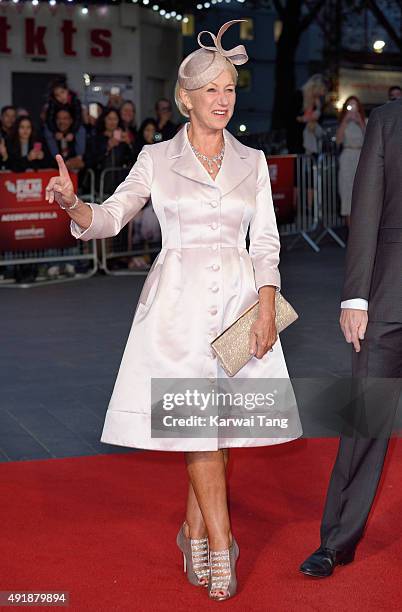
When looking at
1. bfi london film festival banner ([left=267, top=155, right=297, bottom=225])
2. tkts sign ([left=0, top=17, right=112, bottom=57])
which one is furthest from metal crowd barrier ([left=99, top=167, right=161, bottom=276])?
tkts sign ([left=0, top=17, right=112, bottom=57])

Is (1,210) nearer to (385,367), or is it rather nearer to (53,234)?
(53,234)

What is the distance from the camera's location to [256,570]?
4.66 m

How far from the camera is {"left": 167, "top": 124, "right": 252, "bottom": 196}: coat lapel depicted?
443 centimetres

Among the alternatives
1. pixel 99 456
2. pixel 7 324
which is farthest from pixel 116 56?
pixel 99 456

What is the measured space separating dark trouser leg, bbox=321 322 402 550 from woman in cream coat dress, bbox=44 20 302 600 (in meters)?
0.24

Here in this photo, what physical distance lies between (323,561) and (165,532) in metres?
0.83

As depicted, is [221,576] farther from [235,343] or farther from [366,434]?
[235,343]

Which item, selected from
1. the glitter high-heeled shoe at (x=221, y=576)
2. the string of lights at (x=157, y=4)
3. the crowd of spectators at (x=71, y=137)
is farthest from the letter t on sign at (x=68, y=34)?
the glitter high-heeled shoe at (x=221, y=576)

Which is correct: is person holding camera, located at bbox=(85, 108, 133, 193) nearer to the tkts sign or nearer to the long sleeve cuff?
the tkts sign

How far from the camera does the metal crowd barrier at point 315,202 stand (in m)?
16.4

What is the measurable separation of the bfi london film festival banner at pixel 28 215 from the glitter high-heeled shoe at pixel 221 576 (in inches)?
346

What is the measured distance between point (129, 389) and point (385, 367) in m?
0.97

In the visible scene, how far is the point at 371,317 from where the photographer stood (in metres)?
4.46

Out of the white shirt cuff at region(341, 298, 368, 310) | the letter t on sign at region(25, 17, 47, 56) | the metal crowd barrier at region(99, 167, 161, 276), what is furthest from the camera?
the letter t on sign at region(25, 17, 47, 56)
